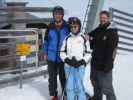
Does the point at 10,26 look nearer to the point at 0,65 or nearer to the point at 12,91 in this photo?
the point at 0,65

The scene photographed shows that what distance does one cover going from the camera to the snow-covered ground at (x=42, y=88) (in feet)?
29.2

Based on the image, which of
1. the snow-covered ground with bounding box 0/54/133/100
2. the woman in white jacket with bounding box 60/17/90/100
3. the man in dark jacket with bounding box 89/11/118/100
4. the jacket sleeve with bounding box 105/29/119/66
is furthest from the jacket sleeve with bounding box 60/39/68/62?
the snow-covered ground with bounding box 0/54/133/100

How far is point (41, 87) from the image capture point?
9.73 m

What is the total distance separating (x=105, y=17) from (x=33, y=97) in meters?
2.08

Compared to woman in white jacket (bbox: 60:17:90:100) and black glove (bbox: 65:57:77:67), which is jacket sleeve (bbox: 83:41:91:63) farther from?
black glove (bbox: 65:57:77:67)

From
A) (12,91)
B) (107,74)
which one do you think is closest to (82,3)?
(12,91)

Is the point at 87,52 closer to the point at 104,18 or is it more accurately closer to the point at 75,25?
the point at 75,25

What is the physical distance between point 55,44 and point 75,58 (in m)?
0.57

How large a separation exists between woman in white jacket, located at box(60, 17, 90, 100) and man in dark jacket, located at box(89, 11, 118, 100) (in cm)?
15

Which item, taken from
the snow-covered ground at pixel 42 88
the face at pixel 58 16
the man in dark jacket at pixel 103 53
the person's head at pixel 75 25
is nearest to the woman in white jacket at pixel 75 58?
the person's head at pixel 75 25

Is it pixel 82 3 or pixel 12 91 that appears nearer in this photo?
pixel 12 91

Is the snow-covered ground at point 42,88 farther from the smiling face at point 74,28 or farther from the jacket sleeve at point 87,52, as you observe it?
the smiling face at point 74,28

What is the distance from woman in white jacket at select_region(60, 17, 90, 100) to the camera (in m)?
7.83

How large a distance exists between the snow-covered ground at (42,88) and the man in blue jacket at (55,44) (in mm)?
503
